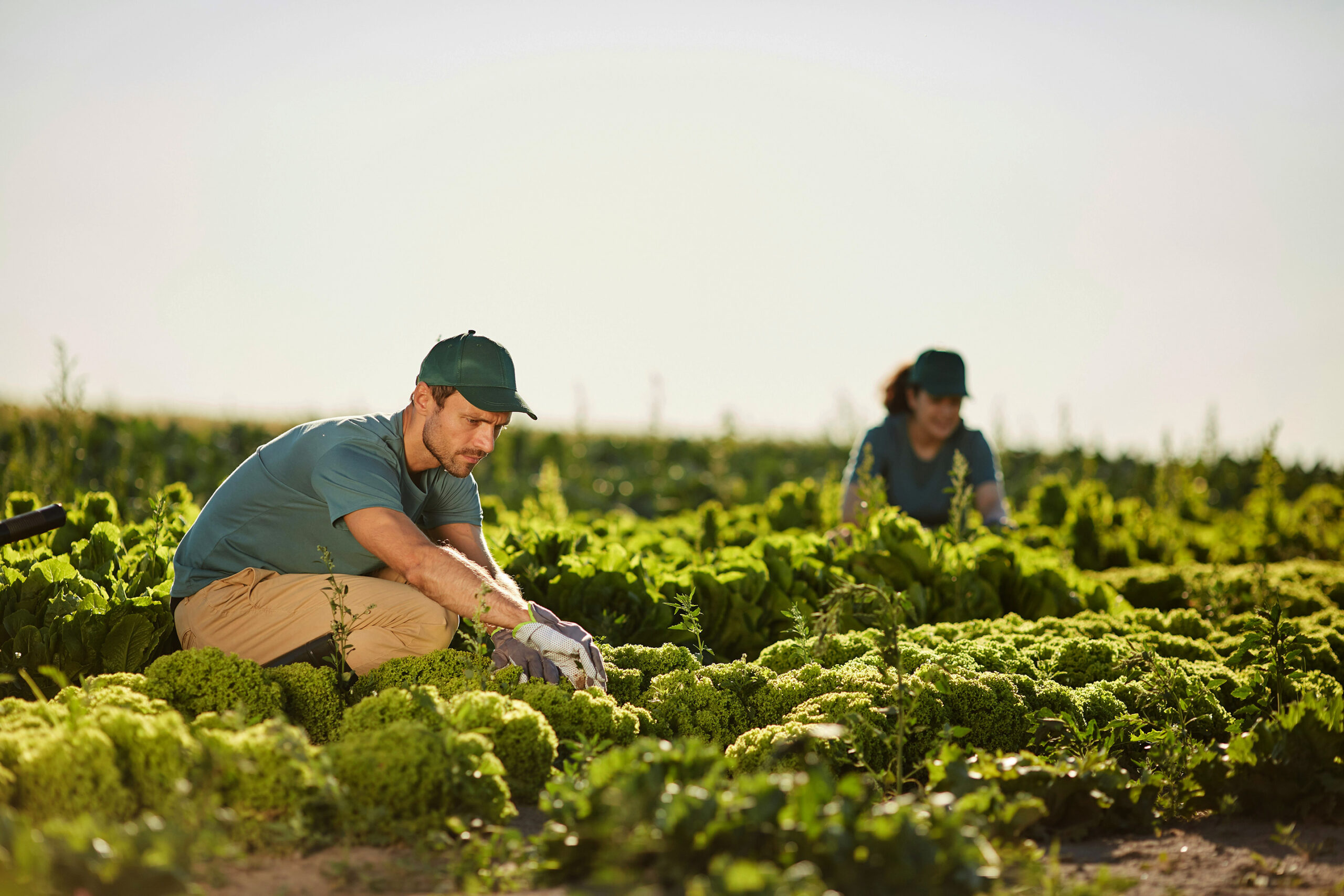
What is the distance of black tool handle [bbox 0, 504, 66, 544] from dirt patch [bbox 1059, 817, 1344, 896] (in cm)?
343

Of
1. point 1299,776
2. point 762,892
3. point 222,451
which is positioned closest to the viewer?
point 762,892

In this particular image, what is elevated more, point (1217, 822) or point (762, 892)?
point (762, 892)

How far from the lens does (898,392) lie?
6984 mm

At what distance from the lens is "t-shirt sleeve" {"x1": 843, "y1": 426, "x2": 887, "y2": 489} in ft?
20.9

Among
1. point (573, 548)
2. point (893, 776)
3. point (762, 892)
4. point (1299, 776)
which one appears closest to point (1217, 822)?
point (1299, 776)

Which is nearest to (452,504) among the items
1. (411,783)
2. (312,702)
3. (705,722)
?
(312,702)

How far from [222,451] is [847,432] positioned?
7211mm

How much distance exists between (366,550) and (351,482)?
0.35 meters

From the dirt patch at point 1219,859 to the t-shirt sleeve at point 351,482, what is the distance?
7.76ft

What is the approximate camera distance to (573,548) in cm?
530

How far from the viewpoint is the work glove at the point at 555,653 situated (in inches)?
133

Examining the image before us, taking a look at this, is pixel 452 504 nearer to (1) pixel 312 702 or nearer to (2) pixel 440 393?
(2) pixel 440 393

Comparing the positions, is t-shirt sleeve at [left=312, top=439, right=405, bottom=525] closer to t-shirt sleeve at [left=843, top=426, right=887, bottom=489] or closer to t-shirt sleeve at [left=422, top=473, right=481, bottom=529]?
t-shirt sleeve at [left=422, top=473, right=481, bottom=529]

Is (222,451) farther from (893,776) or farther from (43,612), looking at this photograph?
(893,776)
